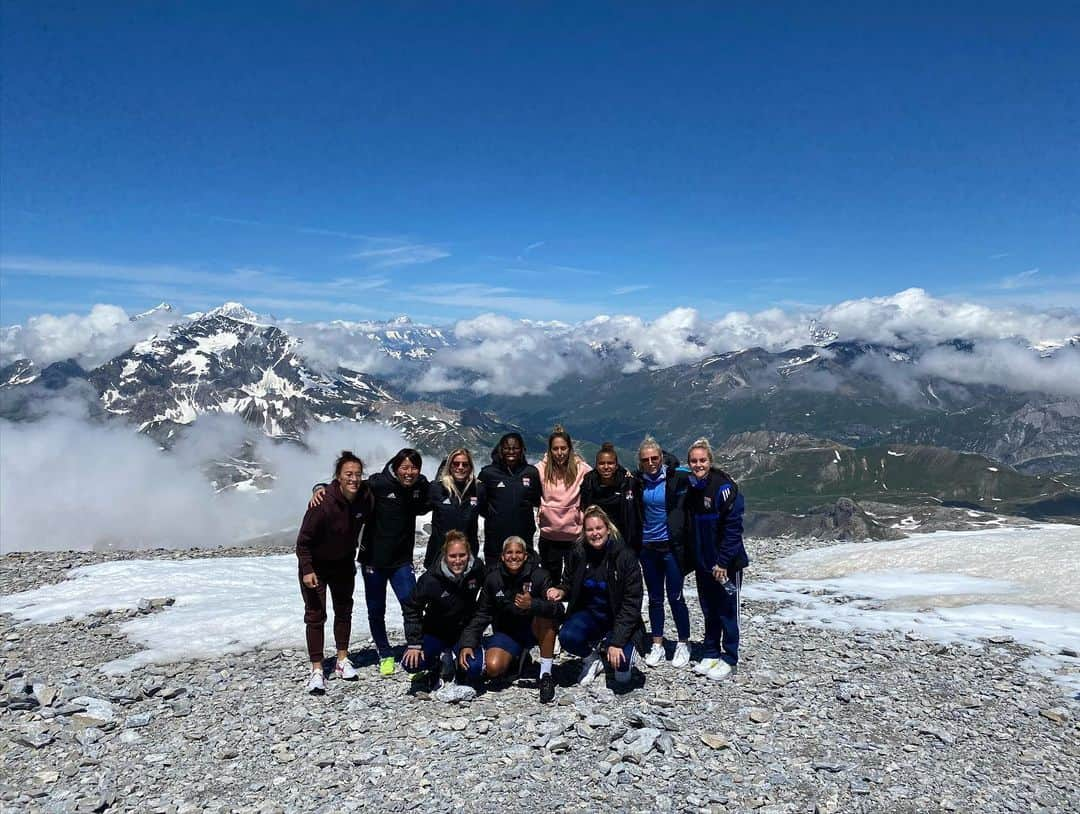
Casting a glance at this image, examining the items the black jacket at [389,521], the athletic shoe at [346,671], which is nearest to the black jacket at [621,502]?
the black jacket at [389,521]

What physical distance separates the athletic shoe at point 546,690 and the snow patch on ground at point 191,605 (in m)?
5.35

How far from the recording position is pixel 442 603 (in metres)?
10.9

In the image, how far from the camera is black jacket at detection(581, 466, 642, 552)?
448 inches

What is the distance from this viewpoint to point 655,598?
39.9 ft

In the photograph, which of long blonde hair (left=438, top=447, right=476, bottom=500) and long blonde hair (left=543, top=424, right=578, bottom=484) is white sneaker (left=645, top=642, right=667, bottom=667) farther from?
long blonde hair (left=438, top=447, right=476, bottom=500)

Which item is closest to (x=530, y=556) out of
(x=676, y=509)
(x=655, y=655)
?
(x=676, y=509)

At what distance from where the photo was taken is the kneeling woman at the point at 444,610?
1073 cm

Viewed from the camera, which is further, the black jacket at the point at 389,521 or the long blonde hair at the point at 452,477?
the black jacket at the point at 389,521

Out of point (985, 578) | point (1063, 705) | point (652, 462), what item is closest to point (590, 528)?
point (652, 462)

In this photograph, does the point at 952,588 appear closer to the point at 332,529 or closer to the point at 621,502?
the point at 621,502

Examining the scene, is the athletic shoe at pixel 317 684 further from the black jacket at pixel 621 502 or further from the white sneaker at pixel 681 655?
the white sneaker at pixel 681 655

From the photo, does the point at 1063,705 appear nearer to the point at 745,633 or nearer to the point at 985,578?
the point at 745,633

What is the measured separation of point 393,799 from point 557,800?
2092 mm

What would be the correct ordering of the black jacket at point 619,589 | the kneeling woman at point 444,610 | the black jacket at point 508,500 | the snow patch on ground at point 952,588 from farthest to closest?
the snow patch on ground at point 952,588, the black jacket at point 508,500, the kneeling woman at point 444,610, the black jacket at point 619,589
